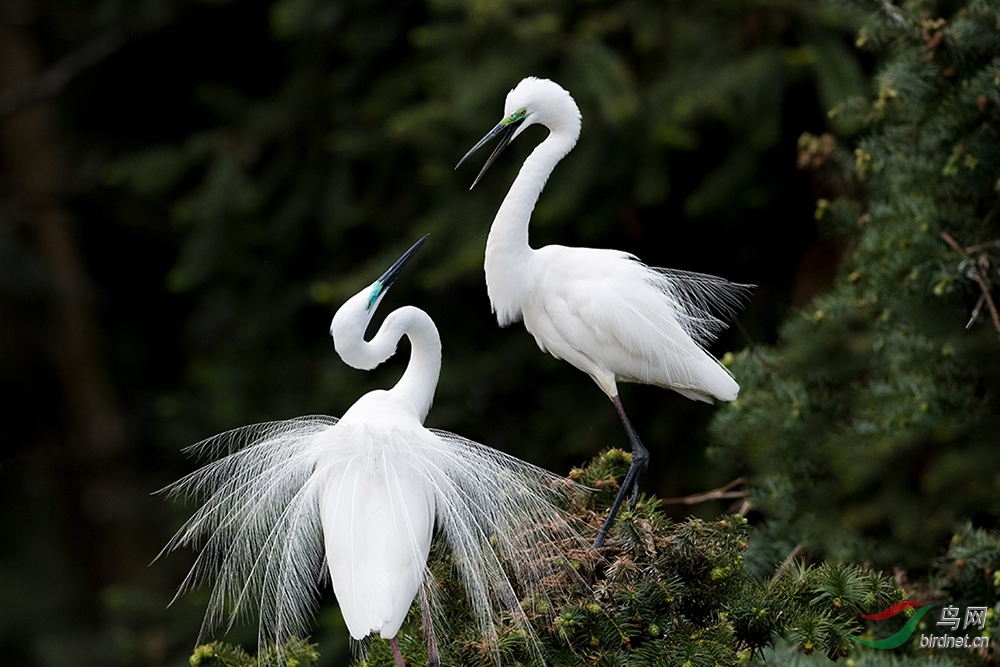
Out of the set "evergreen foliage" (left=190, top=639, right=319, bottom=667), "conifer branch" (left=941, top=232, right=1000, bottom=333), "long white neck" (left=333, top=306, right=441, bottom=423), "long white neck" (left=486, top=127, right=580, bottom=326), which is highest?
"long white neck" (left=486, top=127, right=580, bottom=326)

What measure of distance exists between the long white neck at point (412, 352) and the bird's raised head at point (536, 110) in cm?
40

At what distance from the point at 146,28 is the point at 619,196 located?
9.33 feet

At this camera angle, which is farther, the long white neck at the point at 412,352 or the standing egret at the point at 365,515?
the long white neck at the point at 412,352

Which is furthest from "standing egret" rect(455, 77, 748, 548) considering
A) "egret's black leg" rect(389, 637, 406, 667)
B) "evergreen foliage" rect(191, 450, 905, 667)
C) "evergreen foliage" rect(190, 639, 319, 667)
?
"evergreen foliage" rect(190, 639, 319, 667)

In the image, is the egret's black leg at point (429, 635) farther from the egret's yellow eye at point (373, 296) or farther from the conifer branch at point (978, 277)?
the conifer branch at point (978, 277)

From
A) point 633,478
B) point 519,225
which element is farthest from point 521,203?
point 633,478

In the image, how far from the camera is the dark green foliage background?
2.66 metres

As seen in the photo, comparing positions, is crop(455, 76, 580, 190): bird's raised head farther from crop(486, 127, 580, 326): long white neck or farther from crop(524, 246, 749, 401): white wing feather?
crop(524, 246, 749, 401): white wing feather

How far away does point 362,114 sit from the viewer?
177 inches

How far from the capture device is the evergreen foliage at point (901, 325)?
2518mm

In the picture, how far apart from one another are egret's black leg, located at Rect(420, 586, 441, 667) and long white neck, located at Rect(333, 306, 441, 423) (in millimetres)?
493

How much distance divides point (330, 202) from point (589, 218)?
1238 mm

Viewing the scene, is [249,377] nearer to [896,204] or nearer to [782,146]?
[782,146]

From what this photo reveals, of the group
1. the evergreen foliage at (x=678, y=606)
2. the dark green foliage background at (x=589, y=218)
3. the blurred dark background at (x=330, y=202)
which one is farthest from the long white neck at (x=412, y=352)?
the blurred dark background at (x=330, y=202)
